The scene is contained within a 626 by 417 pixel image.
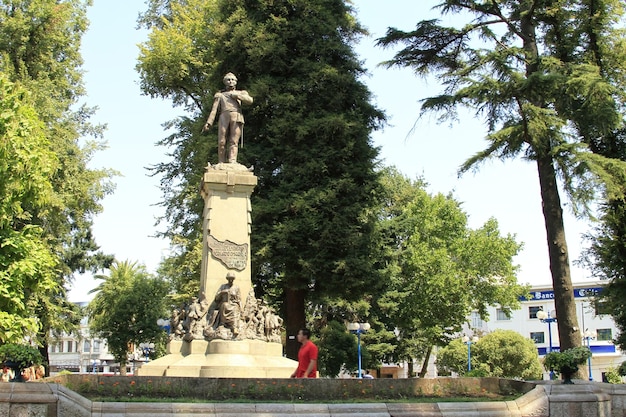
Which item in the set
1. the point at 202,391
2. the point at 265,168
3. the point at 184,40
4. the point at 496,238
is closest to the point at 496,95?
the point at 265,168

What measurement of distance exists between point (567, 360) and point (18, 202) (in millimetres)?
15151

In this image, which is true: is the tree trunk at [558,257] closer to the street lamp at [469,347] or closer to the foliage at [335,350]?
the foliage at [335,350]

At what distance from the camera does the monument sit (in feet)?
51.3

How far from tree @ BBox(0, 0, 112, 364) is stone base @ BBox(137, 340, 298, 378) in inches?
426

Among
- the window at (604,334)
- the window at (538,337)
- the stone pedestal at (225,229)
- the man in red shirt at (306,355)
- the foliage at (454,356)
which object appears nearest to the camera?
the man in red shirt at (306,355)

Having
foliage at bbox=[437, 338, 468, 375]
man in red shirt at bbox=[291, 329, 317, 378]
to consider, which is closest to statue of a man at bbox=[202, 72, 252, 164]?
man in red shirt at bbox=[291, 329, 317, 378]

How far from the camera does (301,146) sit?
82.2 ft

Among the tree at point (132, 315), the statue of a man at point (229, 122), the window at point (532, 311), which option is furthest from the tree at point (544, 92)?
the window at point (532, 311)

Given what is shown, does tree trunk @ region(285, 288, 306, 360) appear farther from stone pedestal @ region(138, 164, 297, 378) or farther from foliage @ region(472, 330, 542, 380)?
→ foliage @ region(472, 330, 542, 380)

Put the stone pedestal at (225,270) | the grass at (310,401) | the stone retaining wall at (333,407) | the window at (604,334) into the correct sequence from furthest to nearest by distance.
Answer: the window at (604,334), the stone pedestal at (225,270), the grass at (310,401), the stone retaining wall at (333,407)

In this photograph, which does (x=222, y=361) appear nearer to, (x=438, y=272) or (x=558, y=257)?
(x=558, y=257)

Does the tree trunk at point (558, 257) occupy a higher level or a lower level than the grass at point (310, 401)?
higher

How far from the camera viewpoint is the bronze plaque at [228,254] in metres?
17.2

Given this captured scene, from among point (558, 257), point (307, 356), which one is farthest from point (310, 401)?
point (558, 257)
